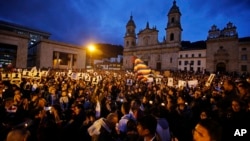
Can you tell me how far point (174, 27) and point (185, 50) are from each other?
1157cm

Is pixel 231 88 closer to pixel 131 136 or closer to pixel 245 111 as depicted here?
pixel 245 111

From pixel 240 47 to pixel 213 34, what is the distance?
316 inches

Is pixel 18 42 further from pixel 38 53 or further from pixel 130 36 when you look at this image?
pixel 130 36

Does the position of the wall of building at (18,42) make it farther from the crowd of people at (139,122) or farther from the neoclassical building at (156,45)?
the crowd of people at (139,122)

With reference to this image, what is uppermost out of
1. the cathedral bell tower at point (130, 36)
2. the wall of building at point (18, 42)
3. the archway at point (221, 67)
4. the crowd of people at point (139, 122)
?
the cathedral bell tower at point (130, 36)

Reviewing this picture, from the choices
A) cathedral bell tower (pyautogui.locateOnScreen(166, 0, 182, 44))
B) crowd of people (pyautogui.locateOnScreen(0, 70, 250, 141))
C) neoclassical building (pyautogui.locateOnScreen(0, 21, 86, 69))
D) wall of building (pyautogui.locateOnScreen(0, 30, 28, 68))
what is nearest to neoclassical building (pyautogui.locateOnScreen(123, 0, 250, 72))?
cathedral bell tower (pyautogui.locateOnScreen(166, 0, 182, 44))

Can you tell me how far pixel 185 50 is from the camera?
58906 mm

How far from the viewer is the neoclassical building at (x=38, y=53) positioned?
3450 centimetres

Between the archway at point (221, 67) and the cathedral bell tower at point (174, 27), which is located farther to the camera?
the cathedral bell tower at point (174, 27)

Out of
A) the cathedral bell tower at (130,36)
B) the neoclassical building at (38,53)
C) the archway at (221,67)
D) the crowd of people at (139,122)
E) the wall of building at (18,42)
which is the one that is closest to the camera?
the crowd of people at (139,122)

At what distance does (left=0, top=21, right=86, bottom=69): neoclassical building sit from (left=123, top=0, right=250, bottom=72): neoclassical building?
61.1 feet

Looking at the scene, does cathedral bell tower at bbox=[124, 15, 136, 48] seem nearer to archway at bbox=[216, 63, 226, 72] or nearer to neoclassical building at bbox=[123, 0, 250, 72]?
neoclassical building at bbox=[123, 0, 250, 72]

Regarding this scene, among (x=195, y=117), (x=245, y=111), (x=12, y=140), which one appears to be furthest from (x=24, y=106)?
(x=245, y=111)

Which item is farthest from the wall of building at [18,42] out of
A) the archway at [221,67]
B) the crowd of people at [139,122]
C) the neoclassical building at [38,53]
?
the archway at [221,67]
